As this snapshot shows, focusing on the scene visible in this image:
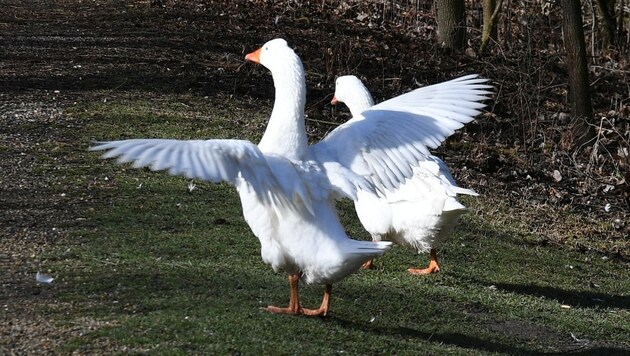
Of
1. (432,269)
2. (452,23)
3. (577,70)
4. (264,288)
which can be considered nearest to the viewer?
(264,288)

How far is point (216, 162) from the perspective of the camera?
532 cm

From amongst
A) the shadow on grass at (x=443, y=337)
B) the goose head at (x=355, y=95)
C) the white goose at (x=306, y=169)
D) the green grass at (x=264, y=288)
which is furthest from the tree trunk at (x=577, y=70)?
the shadow on grass at (x=443, y=337)

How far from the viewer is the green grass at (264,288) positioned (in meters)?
5.96

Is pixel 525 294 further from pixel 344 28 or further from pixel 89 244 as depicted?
pixel 344 28

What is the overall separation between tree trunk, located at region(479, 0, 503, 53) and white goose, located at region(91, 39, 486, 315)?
33.7 feet

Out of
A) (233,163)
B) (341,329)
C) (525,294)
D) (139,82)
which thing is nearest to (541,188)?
(525,294)

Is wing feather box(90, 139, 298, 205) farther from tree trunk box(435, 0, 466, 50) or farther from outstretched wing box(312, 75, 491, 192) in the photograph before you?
tree trunk box(435, 0, 466, 50)

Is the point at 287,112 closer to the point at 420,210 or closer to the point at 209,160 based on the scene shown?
the point at 209,160

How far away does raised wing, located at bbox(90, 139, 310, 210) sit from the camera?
505cm

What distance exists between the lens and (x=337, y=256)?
5910mm

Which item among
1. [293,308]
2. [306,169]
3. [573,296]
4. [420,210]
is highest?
[306,169]

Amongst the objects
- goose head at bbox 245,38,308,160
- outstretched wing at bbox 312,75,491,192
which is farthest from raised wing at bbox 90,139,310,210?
outstretched wing at bbox 312,75,491,192

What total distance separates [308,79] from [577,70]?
3.76m

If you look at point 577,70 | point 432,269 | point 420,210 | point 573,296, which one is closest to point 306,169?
point 420,210
